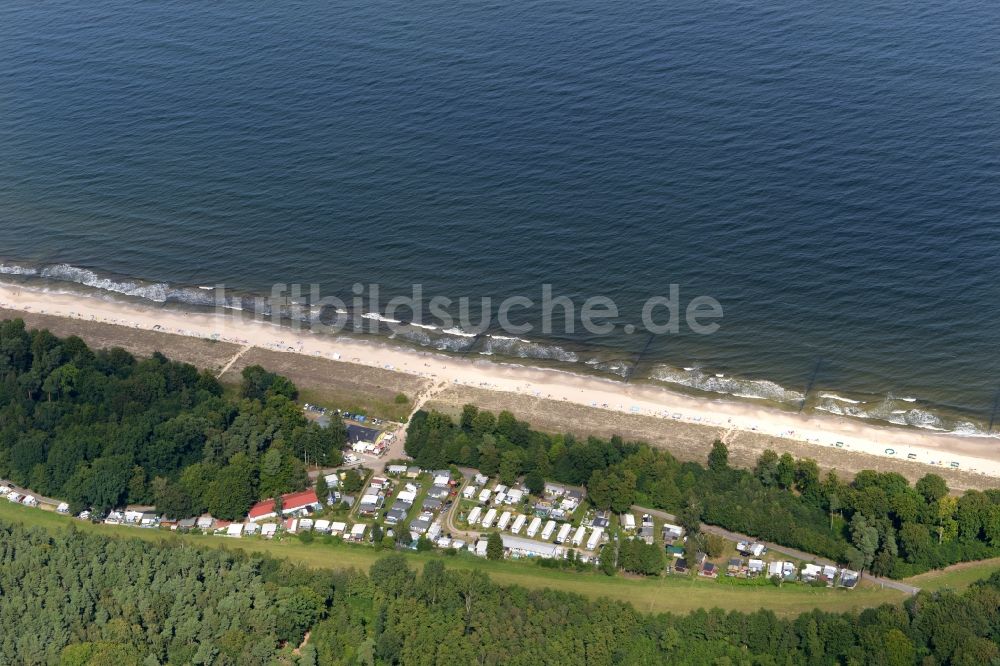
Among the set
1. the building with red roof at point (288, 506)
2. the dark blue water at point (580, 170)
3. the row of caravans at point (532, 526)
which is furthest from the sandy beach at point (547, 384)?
the building with red roof at point (288, 506)

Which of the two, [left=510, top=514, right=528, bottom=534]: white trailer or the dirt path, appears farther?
the dirt path

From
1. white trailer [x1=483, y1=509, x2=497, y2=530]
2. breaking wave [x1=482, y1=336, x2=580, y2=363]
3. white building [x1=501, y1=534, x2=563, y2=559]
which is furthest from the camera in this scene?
breaking wave [x1=482, y1=336, x2=580, y2=363]

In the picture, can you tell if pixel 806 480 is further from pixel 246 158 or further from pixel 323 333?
pixel 246 158

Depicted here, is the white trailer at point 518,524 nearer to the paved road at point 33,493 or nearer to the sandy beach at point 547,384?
the sandy beach at point 547,384

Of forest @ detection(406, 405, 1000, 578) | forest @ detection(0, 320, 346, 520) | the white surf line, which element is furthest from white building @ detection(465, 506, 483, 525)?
the white surf line

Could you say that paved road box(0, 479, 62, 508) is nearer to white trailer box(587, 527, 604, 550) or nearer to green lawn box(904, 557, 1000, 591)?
white trailer box(587, 527, 604, 550)

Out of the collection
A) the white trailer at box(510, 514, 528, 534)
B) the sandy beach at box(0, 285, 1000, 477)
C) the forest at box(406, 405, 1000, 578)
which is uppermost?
the sandy beach at box(0, 285, 1000, 477)

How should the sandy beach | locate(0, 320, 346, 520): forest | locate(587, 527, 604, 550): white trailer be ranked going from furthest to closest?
the sandy beach → locate(0, 320, 346, 520): forest → locate(587, 527, 604, 550): white trailer
